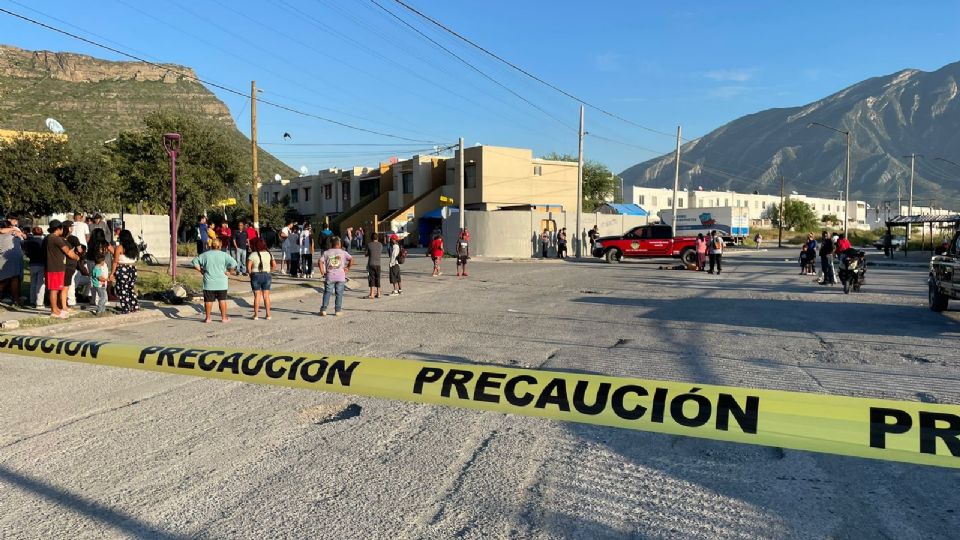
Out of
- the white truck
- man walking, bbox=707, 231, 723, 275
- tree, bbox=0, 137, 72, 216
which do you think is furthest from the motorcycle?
tree, bbox=0, 137, 72, 216

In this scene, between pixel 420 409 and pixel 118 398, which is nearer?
pixel 420 409

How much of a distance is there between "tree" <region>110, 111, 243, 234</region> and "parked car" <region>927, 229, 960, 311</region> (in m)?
28.0

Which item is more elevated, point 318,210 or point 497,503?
point 318,210

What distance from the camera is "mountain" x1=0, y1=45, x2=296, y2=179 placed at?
67000mm

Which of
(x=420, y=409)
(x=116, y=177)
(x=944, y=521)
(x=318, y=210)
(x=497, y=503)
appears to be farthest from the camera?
(x=318, y=210)

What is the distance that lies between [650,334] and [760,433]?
267 inches

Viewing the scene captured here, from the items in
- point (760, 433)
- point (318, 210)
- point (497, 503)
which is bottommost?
point (497, 503)

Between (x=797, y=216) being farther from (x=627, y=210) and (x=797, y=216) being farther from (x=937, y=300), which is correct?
(x=937, y=300)

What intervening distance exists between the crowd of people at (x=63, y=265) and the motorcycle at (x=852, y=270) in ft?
53.4

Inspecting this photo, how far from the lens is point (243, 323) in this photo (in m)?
10.8

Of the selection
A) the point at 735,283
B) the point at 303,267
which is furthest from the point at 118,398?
the point at 735,283

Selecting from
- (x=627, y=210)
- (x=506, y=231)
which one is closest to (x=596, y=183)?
(x=627, y=210)

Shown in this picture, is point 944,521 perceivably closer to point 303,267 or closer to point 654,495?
point 654,495

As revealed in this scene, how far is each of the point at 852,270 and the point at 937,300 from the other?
12.9ft
